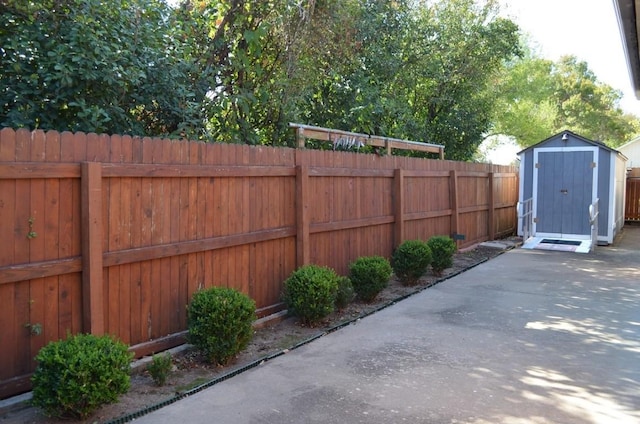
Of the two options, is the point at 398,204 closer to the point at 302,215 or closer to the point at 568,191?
the point at 302,215

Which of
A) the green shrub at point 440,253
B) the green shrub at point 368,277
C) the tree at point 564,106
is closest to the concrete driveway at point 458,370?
the green shrub at point 368,277

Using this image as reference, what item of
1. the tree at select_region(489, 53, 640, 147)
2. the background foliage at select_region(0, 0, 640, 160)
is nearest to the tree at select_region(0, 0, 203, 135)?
the background foliage at select_region(0, 0, 640, 160)

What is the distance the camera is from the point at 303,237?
637cm

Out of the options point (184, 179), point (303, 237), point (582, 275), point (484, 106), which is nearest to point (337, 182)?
point (303, 237)

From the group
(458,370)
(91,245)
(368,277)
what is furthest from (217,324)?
(368,277)

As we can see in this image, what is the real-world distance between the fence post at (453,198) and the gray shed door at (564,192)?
3.51 metres

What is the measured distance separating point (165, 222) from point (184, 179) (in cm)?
44

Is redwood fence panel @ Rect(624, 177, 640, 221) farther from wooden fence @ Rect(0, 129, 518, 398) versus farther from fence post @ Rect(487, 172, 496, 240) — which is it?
wooden fence @ Rect(0, 129, 518, 398)

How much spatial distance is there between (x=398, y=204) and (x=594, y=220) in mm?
6104

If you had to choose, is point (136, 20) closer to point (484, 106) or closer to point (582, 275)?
point (582, 275)

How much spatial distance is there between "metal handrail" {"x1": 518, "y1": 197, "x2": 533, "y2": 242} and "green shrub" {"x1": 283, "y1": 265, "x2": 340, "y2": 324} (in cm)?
874

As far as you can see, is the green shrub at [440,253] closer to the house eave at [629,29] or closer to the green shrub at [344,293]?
the green shrub at [344,293]

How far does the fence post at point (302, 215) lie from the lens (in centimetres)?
631

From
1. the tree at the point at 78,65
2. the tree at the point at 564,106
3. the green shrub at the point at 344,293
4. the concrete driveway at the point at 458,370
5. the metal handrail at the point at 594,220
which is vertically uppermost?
the tree at the point at 564,106
